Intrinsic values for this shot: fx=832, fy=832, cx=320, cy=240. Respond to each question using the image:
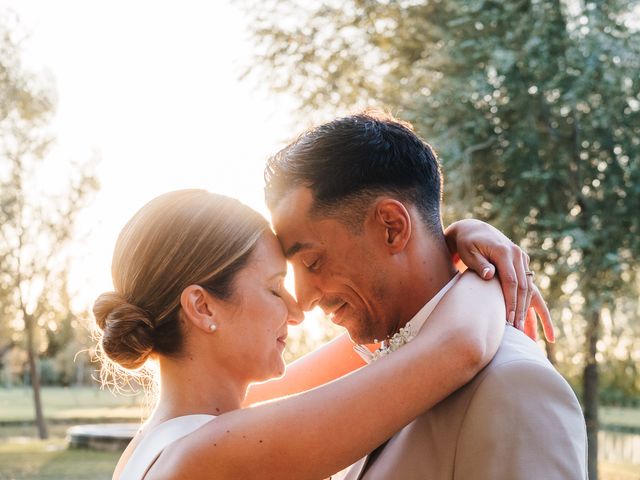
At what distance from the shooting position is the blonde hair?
233 centimetres

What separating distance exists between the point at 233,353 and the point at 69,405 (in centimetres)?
4049

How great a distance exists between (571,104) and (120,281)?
7.99 meters

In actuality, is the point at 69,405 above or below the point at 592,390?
below

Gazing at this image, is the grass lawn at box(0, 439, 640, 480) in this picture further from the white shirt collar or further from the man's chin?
the white shirt collar

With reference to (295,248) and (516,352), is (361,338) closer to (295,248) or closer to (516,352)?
(295,248)

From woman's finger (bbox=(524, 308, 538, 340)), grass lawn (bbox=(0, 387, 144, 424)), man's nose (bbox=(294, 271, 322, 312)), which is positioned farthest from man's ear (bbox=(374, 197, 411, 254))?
grass lawn (bbox=(0, 387, 144, 424))

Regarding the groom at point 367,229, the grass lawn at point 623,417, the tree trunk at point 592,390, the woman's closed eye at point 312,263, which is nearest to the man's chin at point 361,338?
the groom at point 367,229

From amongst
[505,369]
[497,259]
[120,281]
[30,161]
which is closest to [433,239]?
[497,259]

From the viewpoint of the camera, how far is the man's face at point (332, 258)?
8.07ft

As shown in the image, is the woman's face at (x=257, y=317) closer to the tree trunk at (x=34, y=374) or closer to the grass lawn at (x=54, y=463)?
the grass lawn at (x=54, y=463)

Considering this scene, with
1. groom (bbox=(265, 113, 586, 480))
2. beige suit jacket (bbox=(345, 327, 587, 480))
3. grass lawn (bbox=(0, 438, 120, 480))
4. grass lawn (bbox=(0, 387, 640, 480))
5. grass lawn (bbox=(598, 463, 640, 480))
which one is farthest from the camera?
grass lawn (bbox=(0, 438, 120, 480))

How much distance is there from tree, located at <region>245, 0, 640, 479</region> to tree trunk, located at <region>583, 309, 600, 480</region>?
0.06 ft

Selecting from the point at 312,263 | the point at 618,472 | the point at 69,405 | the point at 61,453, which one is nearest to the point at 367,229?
the point at 312,263

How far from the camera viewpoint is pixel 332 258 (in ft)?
8.16
